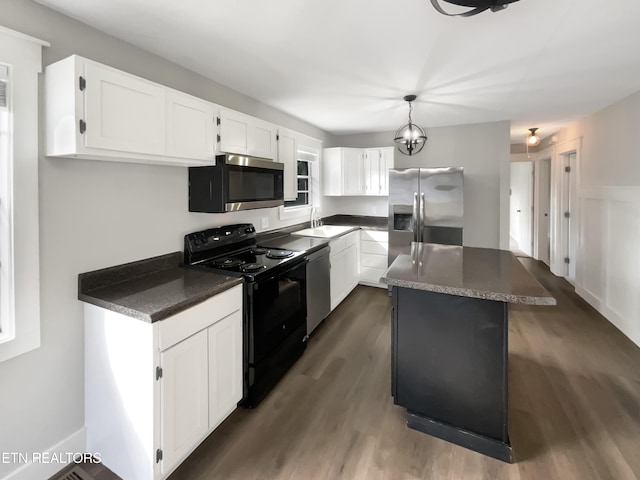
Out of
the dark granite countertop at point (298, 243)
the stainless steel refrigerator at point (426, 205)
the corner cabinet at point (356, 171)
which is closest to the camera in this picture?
the dark granite countertop at point (298, 243)

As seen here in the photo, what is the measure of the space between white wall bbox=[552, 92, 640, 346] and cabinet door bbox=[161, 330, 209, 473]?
12.6ft

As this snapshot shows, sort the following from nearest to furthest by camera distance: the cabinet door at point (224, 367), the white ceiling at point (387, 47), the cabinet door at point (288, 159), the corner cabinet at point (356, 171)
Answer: the white ceiling at point (387, 47), the cabinet door at point (224, 367), the cabinet door at point (288, 159), the corner cabinet at point (356, 171)

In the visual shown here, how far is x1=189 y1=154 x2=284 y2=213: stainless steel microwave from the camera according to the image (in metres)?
2.26

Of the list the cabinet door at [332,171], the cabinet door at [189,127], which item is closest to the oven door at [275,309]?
the cabinet door at [189,127]

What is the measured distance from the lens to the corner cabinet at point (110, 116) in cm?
147

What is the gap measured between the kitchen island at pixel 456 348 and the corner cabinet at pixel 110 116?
1.56 metres

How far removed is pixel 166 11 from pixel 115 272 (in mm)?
1489

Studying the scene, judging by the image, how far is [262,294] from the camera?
2133 millimetres

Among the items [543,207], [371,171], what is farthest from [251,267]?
[543,207]

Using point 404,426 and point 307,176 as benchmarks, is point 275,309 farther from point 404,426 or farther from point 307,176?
point 307,176

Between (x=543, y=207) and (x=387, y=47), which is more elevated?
(x=387, y=47)

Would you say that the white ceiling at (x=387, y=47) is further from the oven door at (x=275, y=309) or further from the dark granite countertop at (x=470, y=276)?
the oven door at (x=275, y=309)

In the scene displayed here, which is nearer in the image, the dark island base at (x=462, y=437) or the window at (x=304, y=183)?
the dark island base at (x=462, y=437)

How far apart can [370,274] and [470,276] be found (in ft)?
9.18
